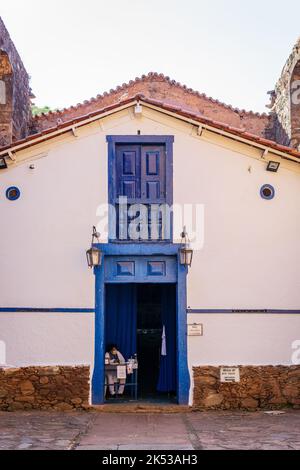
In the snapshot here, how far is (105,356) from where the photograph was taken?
11.0 meters

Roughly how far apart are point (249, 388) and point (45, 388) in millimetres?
3840

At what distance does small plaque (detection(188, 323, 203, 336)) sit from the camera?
412 inches

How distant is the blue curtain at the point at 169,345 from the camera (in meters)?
11.3

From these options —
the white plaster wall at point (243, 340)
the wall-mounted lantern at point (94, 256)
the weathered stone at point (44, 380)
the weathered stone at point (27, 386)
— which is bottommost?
the weathered stone at point (27, 386)

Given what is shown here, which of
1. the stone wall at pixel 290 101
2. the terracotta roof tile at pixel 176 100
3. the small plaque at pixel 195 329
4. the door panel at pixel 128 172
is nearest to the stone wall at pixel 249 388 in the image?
the small plaque at pixel 195 329

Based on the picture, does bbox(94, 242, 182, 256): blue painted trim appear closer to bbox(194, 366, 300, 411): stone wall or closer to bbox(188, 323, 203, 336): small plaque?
bbox(188, 323, 203, 336): small plaque

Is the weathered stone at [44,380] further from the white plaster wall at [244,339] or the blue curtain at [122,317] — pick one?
the white plaster wall at [244,339]

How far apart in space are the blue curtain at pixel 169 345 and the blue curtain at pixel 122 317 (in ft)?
2.11

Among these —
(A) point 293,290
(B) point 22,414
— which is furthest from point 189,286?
(B) point 22,414

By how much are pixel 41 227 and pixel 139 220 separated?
1921 millimetres

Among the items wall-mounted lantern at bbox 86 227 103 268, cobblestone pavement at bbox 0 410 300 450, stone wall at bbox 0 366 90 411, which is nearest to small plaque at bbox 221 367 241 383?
cobblestone pavement at bbox 0 410 300 450

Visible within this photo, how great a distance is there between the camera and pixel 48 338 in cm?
1045
